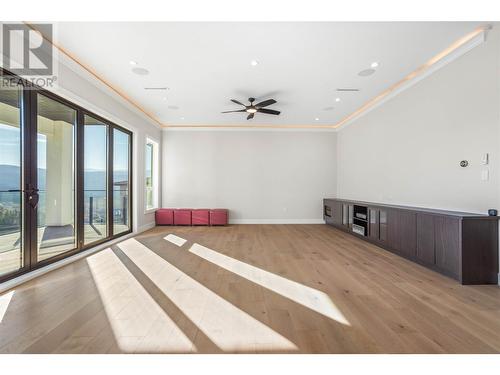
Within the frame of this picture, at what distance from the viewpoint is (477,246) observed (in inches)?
101

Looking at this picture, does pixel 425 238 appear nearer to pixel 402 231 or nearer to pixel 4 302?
pixel 402 231

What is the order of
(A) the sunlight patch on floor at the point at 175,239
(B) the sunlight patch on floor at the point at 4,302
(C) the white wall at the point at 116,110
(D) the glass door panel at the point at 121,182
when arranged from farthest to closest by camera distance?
(D) the glass door panel at the point at 121,182, (A) the sunlight patch on floor at the point at 175,239, (C) the white wall at the point at 116,110, (B) the sunlight patch on floor at the point at 4,302

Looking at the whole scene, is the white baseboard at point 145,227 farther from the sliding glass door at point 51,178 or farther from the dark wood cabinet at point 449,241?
the dark wood cabinet at point 449,241

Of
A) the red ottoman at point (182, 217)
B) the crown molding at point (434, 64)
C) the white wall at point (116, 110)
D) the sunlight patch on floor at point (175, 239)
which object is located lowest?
the sunlight patch on floor at point (175, 239)

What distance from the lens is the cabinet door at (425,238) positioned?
2980 mm

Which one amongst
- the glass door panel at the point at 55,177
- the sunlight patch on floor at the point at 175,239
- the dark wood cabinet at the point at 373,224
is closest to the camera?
the glass door panel at the point at 55,177

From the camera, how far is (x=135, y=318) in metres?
1.85

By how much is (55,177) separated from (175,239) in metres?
2.34

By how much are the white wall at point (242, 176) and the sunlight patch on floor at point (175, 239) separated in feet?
6.42

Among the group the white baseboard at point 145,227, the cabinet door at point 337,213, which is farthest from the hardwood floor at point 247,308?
the cabinet door at point 337,213

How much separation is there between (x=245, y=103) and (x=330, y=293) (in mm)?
4082

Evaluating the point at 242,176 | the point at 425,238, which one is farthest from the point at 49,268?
the point at 425,238
